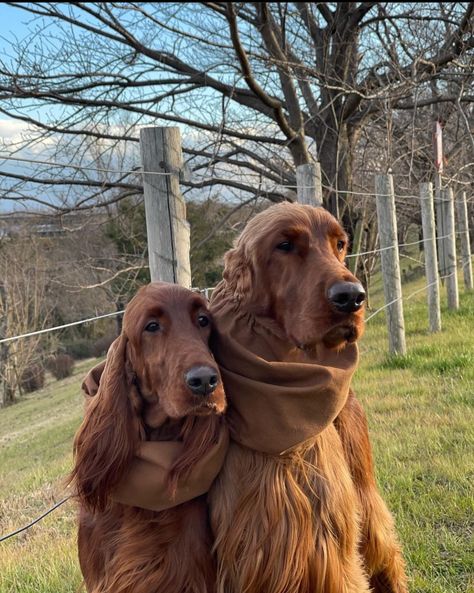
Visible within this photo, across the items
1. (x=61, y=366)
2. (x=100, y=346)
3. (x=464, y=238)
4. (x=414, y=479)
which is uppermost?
(x=464, y=238)

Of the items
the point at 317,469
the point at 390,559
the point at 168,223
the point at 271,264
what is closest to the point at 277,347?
the point at 271,264

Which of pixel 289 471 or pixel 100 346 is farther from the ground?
pixel 289 471

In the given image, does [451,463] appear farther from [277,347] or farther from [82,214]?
[82,214]

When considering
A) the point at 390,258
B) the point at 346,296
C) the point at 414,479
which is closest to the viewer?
the point at 346,296

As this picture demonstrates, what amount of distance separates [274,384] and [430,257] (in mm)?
6549

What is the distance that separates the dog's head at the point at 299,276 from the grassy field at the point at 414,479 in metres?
0.83

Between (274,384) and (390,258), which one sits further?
(390,258)

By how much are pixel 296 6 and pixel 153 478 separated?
8.82 metres

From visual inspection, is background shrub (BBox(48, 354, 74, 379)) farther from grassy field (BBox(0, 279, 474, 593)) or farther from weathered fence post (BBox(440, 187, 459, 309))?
weathered fence post (BBox(440, 187, 459, 309))

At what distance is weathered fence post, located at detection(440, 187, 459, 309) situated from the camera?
8.52 meters

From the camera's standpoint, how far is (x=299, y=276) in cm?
146

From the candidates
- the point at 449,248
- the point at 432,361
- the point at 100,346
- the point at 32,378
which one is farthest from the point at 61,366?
the point at 432,361

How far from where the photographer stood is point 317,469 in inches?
62.6

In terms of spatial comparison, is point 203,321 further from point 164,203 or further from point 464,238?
point 464,238
